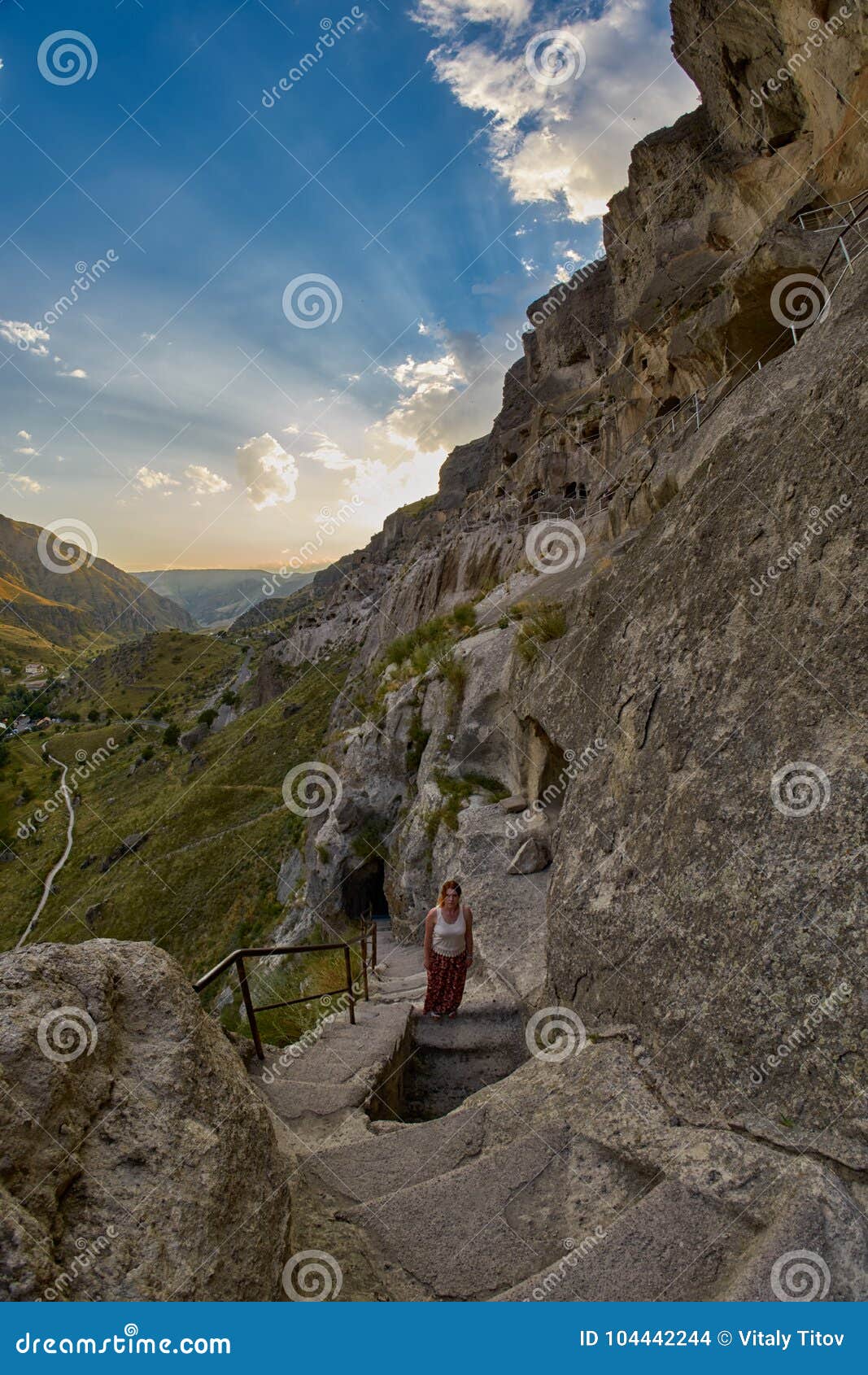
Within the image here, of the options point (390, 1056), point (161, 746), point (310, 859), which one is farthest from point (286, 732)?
point (390, 1056)

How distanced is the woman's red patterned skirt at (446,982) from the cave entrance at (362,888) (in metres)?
9.58

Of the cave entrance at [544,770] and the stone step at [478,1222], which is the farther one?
the cave entrance at [544,770]

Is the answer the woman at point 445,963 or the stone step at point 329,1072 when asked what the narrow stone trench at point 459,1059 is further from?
the stone step at point 329,1072

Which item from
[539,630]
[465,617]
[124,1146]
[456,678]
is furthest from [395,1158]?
[465,617]

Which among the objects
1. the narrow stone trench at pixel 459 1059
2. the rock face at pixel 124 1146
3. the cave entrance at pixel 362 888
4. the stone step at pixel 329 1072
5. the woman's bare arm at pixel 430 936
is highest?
the rock face at pixel 124 1146

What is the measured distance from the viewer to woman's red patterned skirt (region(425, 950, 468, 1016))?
20.9ft

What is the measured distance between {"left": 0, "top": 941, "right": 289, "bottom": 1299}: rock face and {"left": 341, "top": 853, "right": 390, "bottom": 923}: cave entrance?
43.6 ft

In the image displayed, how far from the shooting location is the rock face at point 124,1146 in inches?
79.0

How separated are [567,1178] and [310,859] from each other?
15782 millimetres

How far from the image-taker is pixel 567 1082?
3816mm

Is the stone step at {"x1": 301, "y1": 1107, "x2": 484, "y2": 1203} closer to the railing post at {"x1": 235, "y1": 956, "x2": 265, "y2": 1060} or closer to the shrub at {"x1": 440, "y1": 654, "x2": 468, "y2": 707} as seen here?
the railing post at {"x1": 235, "y1": 956, "x2": 265, "y2": 1060}

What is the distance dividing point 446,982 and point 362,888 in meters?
10.5

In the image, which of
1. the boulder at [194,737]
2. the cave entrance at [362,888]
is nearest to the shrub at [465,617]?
the cave entrance at [362,888]

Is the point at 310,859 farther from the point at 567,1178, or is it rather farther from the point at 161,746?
the point at 161,746
